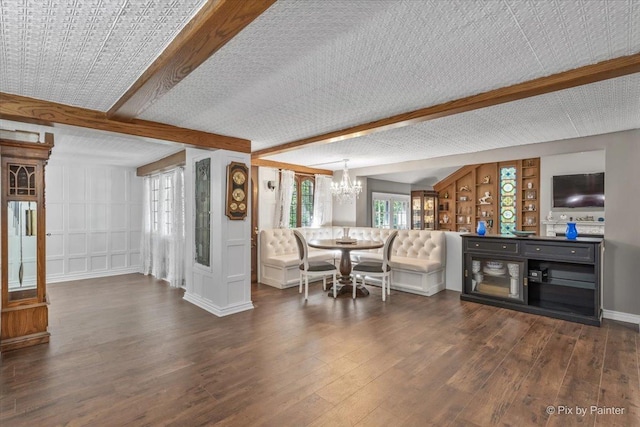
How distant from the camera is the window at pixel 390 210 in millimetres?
8156

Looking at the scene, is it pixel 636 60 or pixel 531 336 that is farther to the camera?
pixel 531 336

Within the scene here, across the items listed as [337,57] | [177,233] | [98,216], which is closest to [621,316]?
[337,57]

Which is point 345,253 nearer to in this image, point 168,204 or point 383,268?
point 383,268

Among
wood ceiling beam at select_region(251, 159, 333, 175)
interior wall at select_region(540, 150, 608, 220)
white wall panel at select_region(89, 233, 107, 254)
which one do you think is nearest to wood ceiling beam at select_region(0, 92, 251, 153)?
wood ceiling beam at select_region(251, 159, 333, 175)

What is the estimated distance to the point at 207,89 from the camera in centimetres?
255

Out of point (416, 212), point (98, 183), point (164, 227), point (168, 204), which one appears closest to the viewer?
point (168, 204)

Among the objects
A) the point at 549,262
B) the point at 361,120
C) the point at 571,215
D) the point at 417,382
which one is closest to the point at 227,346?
the point at 417,382

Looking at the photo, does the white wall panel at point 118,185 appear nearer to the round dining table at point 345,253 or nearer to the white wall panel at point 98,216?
the white wall panel at point 98,216

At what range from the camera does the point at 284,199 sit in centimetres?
639

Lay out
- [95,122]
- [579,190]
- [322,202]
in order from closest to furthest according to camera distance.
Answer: [95,122] → [579,190] → [322,202]

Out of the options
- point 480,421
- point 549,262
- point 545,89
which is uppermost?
point 545,89

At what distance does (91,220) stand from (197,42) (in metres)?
6.24

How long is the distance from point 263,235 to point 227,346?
2.89 meters

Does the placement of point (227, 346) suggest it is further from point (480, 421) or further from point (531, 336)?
point (531, 336)
